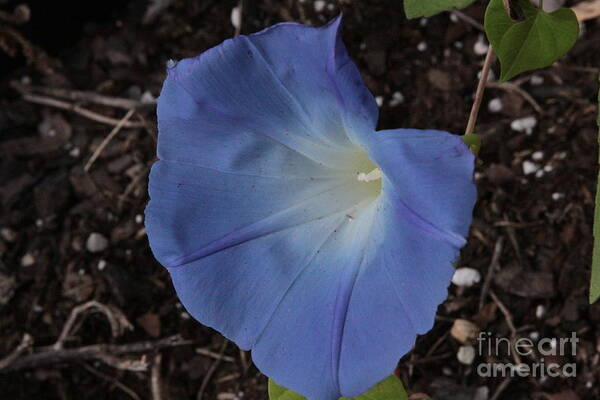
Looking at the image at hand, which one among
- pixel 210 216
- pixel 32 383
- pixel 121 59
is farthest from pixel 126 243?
pixel 210 216

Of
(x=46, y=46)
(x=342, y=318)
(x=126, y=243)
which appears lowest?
(x=126, y=243)

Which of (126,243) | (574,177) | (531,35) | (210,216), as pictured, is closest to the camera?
(531,35)

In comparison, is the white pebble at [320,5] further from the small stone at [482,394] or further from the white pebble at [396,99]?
the small stone at [482,394]

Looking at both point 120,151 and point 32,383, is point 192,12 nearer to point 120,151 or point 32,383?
point 120,151

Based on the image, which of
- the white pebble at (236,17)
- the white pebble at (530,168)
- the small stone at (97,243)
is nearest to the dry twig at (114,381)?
the small stone at (97,243)

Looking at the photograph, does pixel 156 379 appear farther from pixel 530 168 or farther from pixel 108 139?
pixel 530 168

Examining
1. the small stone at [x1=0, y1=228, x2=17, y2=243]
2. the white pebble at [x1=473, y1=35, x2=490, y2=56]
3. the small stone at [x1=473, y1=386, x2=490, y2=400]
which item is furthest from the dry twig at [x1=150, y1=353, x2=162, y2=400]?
the white pebble at [x1=473, y1=35, x2=490, y2=56]

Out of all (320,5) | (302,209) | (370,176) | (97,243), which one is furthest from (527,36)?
(97,243)

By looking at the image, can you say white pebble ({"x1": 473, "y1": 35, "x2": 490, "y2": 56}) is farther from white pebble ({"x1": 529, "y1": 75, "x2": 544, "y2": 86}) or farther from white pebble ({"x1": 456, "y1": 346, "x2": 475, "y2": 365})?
white pebble ({"x1": 456, "y1": 346, "x2": 475, "y2": 365})
